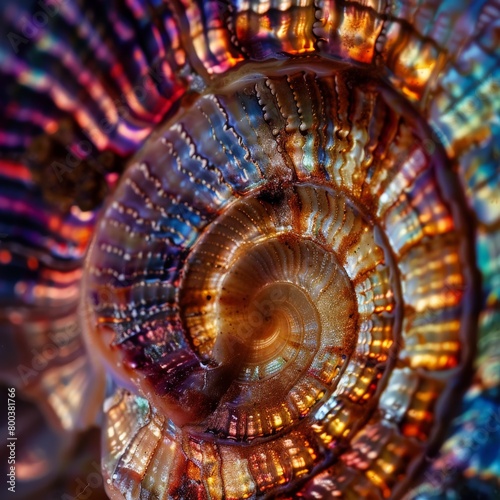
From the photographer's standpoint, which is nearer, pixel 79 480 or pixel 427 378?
pixel 427 378

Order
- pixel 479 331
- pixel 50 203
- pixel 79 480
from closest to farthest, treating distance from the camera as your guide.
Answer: pixel 479 331
pixel 50 203
pixel 79 480

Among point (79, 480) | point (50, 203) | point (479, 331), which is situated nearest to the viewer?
point (479, 331)

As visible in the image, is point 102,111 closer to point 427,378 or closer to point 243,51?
point 243,51

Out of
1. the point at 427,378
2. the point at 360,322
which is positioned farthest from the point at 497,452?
the point at 360,322

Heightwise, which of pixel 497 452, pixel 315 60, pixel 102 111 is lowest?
pixel 497 452

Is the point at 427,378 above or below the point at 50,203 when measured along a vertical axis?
below

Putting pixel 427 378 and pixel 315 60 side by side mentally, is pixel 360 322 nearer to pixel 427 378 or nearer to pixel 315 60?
pixel 427 378

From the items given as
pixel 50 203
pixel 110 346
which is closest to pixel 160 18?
pixel 50 203
